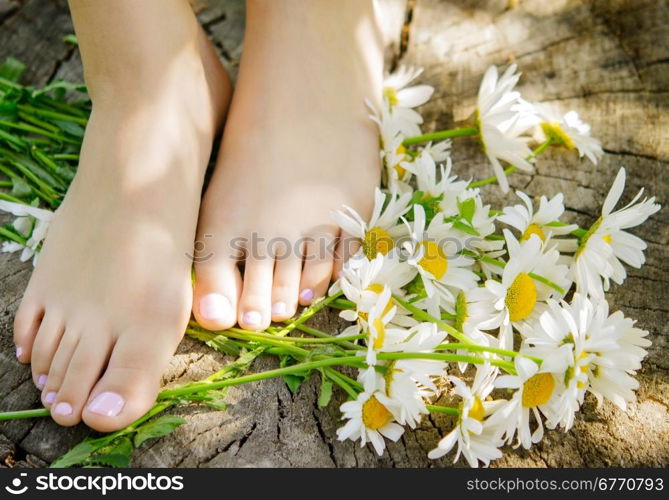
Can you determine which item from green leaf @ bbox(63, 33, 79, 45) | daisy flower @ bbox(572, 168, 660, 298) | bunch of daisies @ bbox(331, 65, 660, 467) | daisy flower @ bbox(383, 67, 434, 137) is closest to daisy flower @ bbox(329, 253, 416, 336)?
bunch of daisies @ bbox(331, 65, 660, 467)

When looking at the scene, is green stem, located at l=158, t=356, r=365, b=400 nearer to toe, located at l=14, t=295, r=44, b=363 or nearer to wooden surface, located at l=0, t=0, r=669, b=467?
wooden surface, located at l=0, t=0, r=669, b=467

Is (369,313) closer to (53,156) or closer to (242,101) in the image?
(242,101)

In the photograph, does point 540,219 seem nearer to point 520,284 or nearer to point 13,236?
point 520,284

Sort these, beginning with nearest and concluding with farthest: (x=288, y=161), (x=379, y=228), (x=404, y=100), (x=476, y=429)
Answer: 1. (x=476, y=429)
2. (x=379, y=228)
3. (x=288, y=161)
4. (x=404, y=100)

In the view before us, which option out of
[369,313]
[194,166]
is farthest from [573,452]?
[194,166]

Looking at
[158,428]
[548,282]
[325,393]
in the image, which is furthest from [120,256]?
[548,282]

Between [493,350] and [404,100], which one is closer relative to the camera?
[493,350]

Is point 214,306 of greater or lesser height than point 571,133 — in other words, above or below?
above

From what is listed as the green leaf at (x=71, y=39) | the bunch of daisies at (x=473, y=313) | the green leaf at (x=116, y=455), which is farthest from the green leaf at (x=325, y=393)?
the green leaf at (x=71, y=39)
